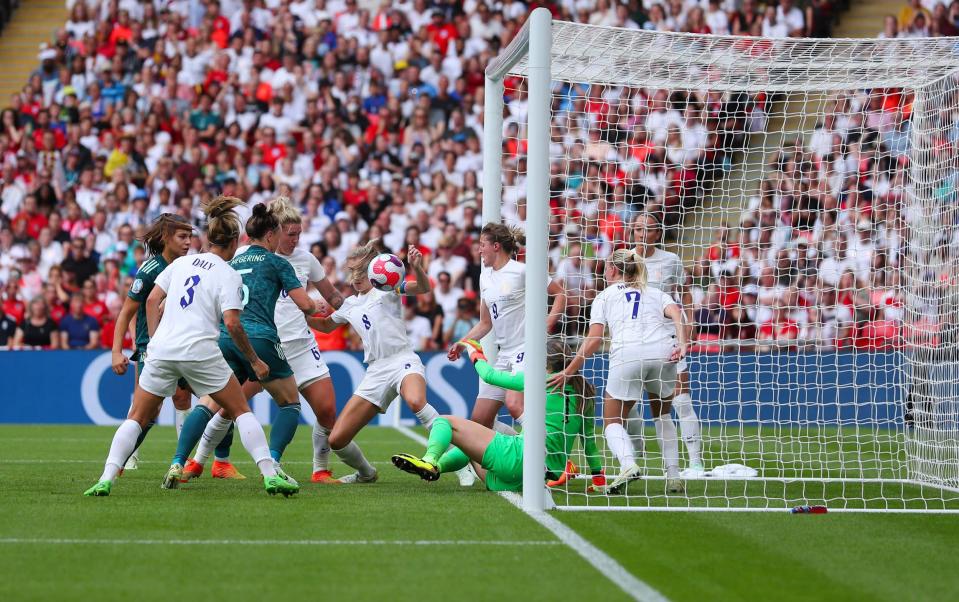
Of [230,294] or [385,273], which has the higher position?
[385,273]

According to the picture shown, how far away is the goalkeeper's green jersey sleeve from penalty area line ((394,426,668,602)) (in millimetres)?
760

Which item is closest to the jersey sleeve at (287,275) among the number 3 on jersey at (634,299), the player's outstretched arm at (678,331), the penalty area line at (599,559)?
the penalty area line at (599,559)

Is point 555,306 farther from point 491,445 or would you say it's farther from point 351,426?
point 351,426

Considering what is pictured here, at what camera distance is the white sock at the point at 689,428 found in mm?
11062

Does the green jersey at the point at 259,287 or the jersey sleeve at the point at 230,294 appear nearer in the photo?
the jersey sleeve at the point at 230,294

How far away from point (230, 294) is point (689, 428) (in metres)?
4.61

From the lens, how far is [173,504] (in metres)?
8.29

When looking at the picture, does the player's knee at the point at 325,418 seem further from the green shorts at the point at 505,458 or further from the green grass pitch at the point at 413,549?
the green shorts at the point at 505,458

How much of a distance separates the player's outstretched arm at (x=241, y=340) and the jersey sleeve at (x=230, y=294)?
4 centimetres

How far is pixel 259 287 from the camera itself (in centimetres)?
946

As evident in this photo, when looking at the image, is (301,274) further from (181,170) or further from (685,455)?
(181,170)

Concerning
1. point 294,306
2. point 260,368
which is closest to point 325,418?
point 294,306

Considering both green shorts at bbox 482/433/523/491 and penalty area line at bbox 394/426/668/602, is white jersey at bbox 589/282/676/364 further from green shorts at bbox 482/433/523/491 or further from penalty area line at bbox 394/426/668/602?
penalty area line at bbox 394/426/668/602

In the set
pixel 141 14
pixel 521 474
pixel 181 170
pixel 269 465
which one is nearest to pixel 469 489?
pixel 521 474
